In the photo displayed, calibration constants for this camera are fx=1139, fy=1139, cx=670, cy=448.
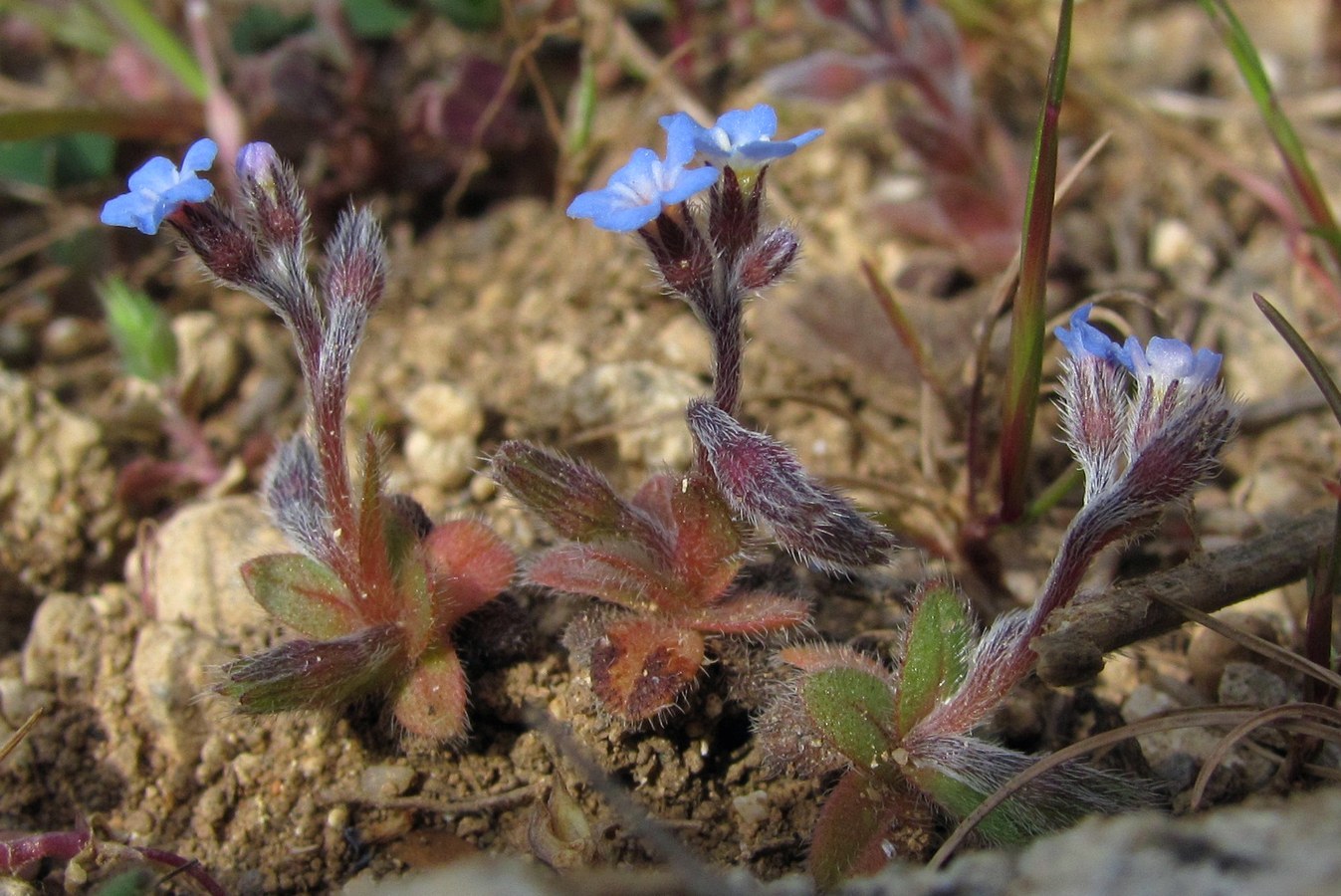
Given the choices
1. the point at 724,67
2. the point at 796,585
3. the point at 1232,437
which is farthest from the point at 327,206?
the point at 1232,437

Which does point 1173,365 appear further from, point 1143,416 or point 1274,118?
point 1274,118

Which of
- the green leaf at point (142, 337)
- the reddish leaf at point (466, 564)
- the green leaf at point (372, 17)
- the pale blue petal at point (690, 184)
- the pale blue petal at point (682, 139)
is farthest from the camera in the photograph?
the green leaf at point (372, 17)

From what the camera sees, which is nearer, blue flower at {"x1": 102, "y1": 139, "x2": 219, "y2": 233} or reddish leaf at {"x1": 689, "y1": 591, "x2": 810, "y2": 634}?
blue flower at {"x1": 102, "y1": 139, "x2": 219, "y2": 233}

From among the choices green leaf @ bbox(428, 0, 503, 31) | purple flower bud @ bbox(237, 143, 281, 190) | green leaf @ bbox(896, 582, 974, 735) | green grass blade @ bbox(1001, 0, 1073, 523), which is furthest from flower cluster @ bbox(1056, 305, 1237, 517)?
green leaf @ bbox(428, 0, 503, 31)

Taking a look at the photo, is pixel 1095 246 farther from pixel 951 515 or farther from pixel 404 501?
pixel 404 501

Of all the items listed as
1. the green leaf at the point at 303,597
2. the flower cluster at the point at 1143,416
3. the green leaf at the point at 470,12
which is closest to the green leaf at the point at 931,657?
the flower cluster at the point at 1143,416

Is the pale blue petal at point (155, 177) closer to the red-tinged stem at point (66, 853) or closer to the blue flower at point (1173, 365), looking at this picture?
the red-tinged stem at point (66, 853)

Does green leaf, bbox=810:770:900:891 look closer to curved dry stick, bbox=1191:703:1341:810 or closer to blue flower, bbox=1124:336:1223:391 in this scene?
curved dry stick, bbox=1191:703:1341:810
